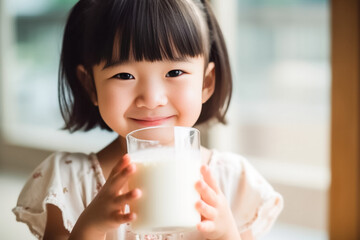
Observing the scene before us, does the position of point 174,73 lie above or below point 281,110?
above

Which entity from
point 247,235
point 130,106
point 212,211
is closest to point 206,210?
point 212,211

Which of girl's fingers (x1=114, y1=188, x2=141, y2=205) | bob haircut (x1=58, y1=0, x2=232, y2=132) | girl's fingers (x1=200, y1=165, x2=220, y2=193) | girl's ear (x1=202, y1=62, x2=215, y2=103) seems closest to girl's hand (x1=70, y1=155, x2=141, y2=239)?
girl's fingers (x1=114, y1=188, x2=141, y2=205)

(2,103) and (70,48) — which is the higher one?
(70,48)

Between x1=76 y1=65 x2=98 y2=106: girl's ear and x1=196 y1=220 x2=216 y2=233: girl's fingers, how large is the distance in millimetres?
345

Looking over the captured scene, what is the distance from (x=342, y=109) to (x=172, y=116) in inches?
22.8

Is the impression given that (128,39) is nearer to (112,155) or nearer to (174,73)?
(174,73)

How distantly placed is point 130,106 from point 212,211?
23 centimetres

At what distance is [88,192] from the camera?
97 cm

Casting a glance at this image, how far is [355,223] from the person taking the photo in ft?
4.19

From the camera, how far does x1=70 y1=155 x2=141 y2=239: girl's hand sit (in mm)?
704

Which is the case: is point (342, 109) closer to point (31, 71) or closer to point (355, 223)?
point (355, 223)

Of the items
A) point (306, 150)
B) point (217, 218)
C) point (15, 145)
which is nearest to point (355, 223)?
point (217, 218)

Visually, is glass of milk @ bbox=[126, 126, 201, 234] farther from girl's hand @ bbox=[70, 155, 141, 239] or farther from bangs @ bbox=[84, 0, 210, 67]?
bangs @ bbox=[84, 0, 210, 67]

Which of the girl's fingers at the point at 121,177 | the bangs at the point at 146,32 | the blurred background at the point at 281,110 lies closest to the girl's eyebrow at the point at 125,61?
the bangs at the point at 146,32
